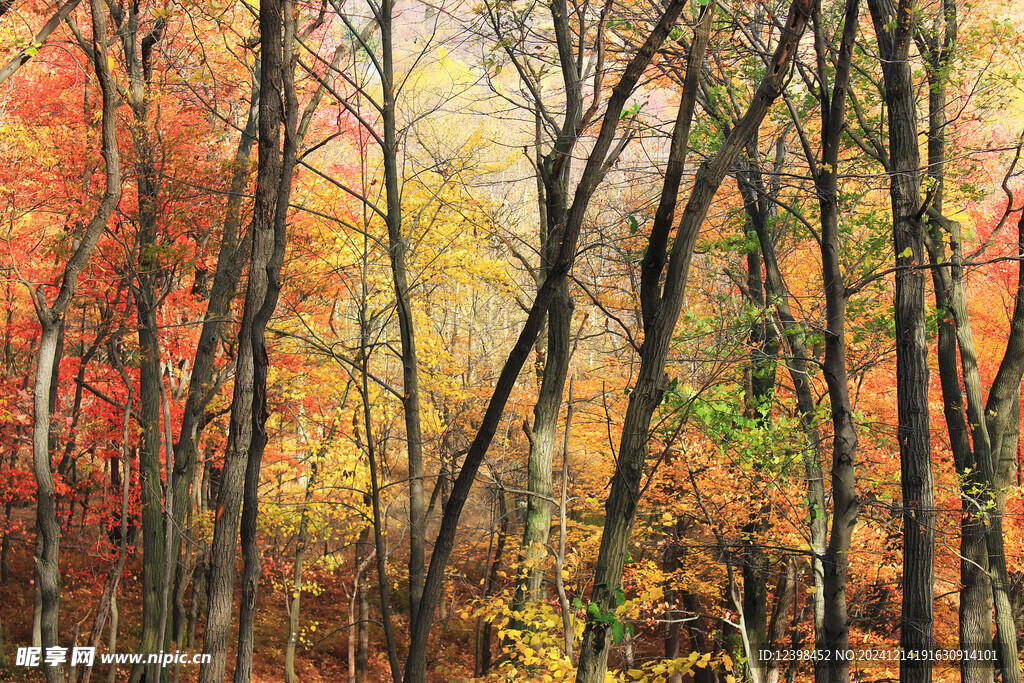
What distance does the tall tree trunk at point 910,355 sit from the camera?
625 cm

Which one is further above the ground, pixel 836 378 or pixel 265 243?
pixel 265 243

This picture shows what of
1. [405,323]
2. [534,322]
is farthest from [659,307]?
[405,323]

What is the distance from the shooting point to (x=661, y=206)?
141 inches

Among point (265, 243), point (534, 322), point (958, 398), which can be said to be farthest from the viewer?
point (958, 398)

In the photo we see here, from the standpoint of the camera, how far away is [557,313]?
296 inches

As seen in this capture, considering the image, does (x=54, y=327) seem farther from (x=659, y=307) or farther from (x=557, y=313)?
(x=659, y=307)

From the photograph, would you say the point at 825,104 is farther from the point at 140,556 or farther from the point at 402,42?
the point at 140,556

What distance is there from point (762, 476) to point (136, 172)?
30.8ft

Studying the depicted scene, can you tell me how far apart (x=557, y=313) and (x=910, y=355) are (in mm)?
3394

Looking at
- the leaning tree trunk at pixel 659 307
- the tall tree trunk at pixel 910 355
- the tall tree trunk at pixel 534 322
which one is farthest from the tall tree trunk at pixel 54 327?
the tall tree trunk at pixel 910 355

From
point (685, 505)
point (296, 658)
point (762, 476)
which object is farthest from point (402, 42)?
point (296, 658)

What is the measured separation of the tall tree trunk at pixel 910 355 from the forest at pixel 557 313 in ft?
0.12

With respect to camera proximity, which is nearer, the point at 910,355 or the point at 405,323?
the point at 910,355

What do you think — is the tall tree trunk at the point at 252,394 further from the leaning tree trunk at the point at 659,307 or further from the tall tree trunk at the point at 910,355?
the tall tree trunk at the point at 910,355
